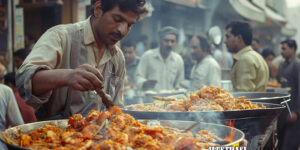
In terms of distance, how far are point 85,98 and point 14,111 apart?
1737 mm

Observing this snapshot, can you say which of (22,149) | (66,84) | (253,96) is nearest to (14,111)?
(66,84)

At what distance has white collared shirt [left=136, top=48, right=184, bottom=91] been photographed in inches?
267

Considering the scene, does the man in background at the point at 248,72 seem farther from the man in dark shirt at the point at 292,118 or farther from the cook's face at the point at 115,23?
the cook's face at the point at 115,23

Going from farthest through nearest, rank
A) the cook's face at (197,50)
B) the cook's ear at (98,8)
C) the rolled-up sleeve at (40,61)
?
the cook's face at (197,50) < the cook's ear at (98,8) < the rolled-up sleeve at (40,61)

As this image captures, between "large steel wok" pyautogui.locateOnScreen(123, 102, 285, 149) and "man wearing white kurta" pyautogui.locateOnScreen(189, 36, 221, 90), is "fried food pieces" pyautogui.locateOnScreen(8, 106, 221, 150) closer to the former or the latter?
"large steel wok" pyautogui.locateOnScreen(123, 102, 285, 149)

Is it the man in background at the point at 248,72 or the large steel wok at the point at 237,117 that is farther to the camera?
the man in background at the point at 248,72

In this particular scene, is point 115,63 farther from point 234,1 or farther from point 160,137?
point 234,1

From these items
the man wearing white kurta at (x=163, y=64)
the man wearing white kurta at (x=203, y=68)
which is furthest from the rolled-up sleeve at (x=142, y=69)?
the man wearing white kurta at (x=203, y=68)

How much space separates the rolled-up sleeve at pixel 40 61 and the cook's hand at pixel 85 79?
1.22 feet

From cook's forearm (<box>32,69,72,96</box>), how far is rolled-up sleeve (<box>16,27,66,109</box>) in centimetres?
3

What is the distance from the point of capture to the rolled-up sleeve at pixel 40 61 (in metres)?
2.04

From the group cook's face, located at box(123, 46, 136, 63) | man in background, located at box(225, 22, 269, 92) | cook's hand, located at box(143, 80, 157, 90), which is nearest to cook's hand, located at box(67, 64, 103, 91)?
man in background, located at box(225, 22, 269, 92)

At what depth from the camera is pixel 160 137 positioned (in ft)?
5.40

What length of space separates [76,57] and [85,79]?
83cm
